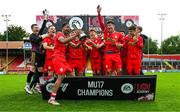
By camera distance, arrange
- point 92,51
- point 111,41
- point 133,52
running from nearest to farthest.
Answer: point 111,41 → point 133,52 → point 92,51

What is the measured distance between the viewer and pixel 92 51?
43.3 ft

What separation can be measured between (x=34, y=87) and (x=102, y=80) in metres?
3.47

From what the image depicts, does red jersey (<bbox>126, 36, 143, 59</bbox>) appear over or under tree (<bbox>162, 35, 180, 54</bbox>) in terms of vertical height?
under

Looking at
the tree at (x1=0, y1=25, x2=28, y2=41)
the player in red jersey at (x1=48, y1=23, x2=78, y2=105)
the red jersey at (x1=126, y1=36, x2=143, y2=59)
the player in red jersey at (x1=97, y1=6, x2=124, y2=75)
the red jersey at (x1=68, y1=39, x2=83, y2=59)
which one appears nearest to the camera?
the player in red jersey at (x1=48, y1=23, x2=78, y2=105)

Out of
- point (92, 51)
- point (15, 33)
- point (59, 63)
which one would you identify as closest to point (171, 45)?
point (15, 33)

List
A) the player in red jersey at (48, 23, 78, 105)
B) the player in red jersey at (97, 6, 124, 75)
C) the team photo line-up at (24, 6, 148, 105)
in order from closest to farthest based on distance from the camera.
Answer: the player in red jersey at (48, 23, 78, 105), the team photo line-up at (24, 6, 148, 105), the player in red jersey at (97, 6, 124, 75)

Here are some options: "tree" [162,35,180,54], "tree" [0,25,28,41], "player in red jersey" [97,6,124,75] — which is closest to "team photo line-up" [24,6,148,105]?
"player in red jersey" [97,6,124,75]

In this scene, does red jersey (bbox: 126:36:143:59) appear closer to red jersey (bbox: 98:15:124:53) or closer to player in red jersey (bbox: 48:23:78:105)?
red jersey (bbox: 98:15:124:53)

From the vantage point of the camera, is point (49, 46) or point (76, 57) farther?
point (76, 57)

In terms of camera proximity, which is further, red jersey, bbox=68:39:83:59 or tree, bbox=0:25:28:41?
tree, bbox=0:25:28:41

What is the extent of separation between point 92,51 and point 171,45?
124 metres

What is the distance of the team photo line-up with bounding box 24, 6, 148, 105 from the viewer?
11312 millimetres

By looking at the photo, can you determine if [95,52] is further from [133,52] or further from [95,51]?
[133,52]

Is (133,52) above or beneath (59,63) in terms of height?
above
